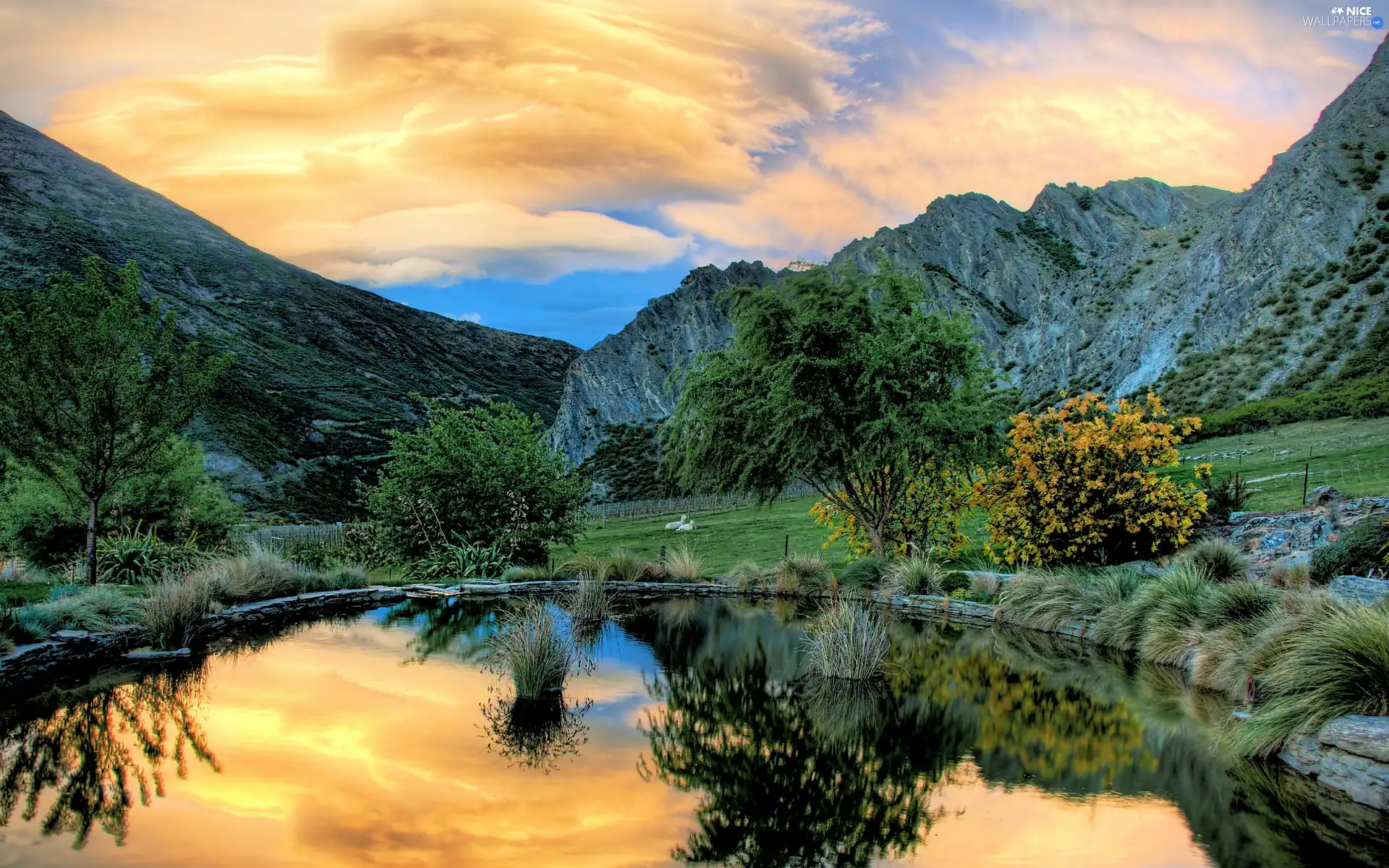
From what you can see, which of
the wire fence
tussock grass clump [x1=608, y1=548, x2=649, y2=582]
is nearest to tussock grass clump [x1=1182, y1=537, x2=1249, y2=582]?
tussock grass clump [x1=608, y1=548, x2=649, y2=582]

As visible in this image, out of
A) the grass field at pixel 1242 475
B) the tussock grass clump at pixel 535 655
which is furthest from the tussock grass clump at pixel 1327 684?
the grass field at pixel 1242 475

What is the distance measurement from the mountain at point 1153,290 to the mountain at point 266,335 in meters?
24.8

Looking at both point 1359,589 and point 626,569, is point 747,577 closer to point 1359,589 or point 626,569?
point 626,569

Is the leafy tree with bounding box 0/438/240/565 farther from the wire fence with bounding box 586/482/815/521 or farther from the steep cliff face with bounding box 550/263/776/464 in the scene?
the steep cliff face with bounding box 550/263/776/464

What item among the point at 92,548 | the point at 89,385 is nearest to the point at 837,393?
the point at 89,385

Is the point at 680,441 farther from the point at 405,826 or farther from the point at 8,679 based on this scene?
the point at 405,826

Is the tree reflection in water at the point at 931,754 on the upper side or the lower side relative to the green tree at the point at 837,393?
lower

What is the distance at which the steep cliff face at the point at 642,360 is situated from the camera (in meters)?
130

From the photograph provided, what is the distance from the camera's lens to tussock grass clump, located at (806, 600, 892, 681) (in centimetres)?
1259

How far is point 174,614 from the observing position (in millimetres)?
13930

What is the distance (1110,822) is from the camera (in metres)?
7.19

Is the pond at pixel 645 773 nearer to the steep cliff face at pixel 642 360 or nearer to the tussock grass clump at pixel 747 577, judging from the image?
the tussock grass clump at pixel 747 577

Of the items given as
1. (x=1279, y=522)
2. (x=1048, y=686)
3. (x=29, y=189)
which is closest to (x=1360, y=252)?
(x=1279, y=522)

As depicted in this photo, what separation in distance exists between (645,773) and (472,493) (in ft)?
60.6
